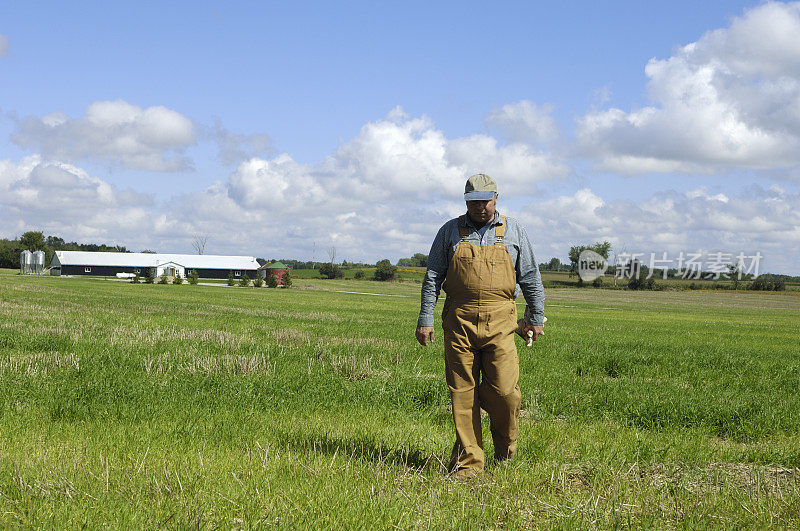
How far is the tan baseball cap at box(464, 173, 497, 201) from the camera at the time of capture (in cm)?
548

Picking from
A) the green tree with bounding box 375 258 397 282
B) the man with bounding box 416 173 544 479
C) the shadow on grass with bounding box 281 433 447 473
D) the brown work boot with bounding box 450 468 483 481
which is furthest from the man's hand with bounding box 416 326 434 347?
the green tree with bounding box 375 258 397 282

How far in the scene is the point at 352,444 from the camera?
622cm

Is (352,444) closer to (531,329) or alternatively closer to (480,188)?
(531,329)

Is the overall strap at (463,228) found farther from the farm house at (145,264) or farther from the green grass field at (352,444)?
the farm house at (145,264)

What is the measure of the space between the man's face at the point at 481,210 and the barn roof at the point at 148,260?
13555 cm

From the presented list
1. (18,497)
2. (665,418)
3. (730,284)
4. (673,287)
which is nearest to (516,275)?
(665,418)

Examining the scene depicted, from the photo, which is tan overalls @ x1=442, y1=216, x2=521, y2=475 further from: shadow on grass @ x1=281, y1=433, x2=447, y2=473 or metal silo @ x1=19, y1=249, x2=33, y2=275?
metal silo @ x1=19, y1=249, x2=33, y2=275

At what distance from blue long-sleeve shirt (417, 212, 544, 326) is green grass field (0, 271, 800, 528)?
1467 mm

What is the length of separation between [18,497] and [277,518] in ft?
6.60

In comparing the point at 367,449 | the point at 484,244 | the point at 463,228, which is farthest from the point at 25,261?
the point at 484,244

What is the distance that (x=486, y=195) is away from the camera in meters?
5.49

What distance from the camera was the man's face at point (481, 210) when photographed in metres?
5.54

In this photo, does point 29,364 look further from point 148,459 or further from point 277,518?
point 277,518

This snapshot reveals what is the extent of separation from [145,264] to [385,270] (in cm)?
5328
